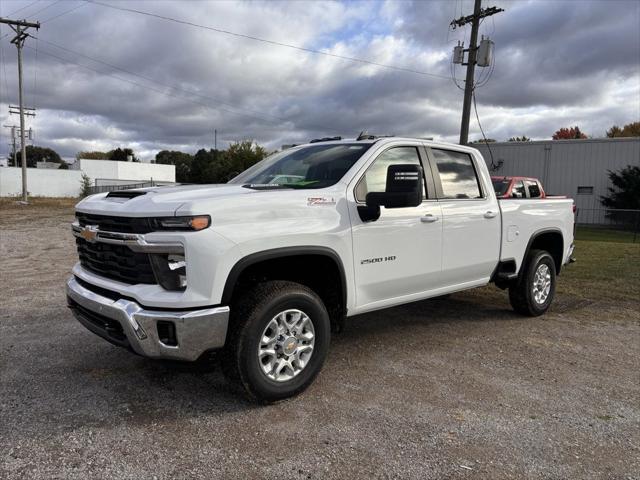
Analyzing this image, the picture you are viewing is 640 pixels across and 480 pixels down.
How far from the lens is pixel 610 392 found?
4105mm

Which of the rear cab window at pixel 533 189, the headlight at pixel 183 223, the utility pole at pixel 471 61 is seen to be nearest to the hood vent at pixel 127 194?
the headlight at pixel 183 223

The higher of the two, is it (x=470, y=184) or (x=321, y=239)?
(x=470, y=184)

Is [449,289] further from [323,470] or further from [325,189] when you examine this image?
[323,470]

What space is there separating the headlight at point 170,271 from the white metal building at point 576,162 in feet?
95.2

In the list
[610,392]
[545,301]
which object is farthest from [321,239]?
[545,301]

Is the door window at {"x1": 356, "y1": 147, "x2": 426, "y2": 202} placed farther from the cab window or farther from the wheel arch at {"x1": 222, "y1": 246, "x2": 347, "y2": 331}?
the cab window

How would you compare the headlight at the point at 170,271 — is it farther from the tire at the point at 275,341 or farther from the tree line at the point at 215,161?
the tree line at the point at 215,161

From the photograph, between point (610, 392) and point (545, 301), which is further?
point (545, 301)

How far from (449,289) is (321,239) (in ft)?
6.26

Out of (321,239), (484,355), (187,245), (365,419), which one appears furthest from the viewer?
(484,355)

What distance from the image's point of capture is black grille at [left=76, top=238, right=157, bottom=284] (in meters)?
3.34

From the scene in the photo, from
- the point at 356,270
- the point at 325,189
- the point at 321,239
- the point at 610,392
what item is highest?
the point at 325,189

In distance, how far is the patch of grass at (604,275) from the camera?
7.99 metres

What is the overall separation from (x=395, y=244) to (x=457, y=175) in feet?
4.52
